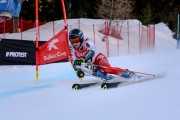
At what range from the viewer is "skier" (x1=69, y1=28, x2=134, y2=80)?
30.8ft

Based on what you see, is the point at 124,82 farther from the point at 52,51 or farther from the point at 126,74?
the point at 52,51

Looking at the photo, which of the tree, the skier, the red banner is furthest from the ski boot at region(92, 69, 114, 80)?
the tree

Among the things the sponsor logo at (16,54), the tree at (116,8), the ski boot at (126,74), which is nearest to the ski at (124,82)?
the ski boot at (126,74)

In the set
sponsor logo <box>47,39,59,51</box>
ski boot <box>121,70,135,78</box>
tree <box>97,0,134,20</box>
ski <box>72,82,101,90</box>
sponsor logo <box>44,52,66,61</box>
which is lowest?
ski <box>72,82,101,90</box>

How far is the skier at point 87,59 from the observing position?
939 centimetres

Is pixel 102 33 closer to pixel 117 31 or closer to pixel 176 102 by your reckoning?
pixel 117 31

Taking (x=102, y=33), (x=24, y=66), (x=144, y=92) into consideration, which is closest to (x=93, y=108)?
(x=144, y=92)

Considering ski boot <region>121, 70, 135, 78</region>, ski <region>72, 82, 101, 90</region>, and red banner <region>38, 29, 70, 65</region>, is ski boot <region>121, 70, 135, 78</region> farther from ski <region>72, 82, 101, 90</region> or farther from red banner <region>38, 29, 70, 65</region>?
red banner <region>38, 29, 70, 65</region>

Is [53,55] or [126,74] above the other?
[53,55]

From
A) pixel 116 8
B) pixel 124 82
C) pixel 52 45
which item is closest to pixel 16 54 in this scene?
pixel 52 45

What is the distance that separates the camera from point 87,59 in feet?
31.2

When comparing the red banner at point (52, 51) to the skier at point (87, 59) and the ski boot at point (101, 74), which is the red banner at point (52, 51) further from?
the ski boot at point (101, 74)

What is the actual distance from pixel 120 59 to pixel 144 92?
34.9 ft

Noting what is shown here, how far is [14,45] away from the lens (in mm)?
14609
